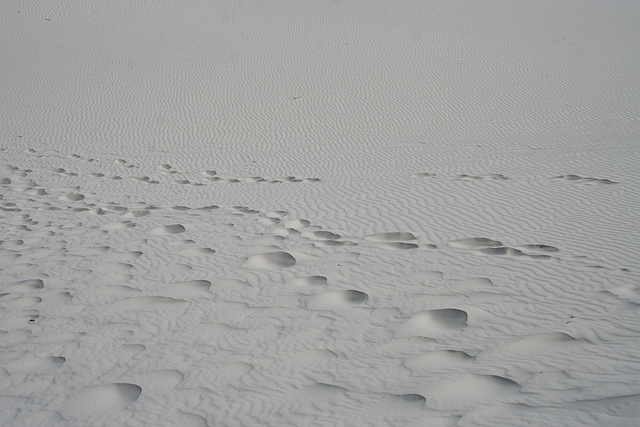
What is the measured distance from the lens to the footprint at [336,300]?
11.4 ft

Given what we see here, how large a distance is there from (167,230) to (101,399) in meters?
2.72

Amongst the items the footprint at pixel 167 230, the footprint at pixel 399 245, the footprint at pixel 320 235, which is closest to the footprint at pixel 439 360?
the footprint at pixel 399 245

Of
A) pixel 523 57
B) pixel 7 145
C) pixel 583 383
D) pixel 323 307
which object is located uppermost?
pixel 523 57

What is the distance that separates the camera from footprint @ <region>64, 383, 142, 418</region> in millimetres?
2494

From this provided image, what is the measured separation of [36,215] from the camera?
5.79 metres

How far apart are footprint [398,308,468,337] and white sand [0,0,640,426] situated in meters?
0.02

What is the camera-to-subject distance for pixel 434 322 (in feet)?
10.3

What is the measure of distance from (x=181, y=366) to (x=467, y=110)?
30.7ft

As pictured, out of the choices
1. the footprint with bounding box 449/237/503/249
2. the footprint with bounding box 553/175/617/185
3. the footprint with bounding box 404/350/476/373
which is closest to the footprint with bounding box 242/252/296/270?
the footprint with bounding box 449/237/503/249

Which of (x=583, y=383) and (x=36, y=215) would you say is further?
(x=36, y=215)

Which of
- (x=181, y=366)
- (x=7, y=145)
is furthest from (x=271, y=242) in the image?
(x=7, y=145)

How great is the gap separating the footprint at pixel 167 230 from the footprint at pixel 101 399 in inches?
99.5

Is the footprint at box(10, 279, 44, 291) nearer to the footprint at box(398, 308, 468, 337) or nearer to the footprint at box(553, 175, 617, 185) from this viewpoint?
the footprint at box(398, 308, 468, 337)

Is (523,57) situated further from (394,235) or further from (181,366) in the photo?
(181,366)
